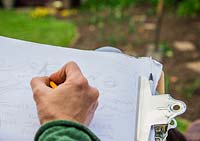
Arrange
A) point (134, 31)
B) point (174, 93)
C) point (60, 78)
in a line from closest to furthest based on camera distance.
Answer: point (60, 78) → point (174, 93) → point (134, 31)

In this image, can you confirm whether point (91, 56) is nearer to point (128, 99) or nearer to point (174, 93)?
point (128, 99)

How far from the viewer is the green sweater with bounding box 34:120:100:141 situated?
0.76 meters

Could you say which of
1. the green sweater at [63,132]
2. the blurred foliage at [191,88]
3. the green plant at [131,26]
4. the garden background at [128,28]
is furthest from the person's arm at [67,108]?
the green plant at [131,26]

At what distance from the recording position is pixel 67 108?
818mm

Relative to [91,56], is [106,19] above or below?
below

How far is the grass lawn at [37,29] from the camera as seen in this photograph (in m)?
4.09

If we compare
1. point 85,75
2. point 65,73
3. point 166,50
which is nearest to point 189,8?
point 166,50

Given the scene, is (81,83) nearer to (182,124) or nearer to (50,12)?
(182,124)

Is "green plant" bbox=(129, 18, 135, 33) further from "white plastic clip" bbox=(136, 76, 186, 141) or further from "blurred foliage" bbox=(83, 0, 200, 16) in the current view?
"white plastic clip" bbox=(136, 76, 186, 141)

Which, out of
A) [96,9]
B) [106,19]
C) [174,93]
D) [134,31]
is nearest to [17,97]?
[174,93]

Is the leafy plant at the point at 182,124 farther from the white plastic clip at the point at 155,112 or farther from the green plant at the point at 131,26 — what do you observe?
the white plastic clip at the point at 155,112

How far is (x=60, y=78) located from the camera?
0.92m

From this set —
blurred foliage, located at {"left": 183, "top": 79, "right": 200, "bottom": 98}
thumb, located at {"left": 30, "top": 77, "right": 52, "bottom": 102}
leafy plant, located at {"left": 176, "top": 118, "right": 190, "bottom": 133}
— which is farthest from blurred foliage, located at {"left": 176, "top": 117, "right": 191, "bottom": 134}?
thumb, located at {"left": 30, "top": 77, "right": 52, "bottom": 102}

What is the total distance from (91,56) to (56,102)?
0.28 meters
